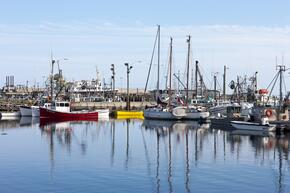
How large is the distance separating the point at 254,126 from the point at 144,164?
110 feet

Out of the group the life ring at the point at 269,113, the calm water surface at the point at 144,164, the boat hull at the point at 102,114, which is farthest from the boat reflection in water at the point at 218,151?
the boat hull at the point at 102,114

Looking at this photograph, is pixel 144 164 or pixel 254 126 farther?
pixel 254 126

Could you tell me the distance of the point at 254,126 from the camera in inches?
2726

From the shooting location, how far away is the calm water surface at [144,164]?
30.2 metres

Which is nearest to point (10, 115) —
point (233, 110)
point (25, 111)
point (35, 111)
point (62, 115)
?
point (25, 111)

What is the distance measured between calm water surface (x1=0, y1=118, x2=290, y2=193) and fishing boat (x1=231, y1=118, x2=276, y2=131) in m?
5.22

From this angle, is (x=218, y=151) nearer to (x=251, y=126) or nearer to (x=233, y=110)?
(x=251, y=126)

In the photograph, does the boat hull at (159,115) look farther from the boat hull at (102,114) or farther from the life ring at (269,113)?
the life ring at (269,113)

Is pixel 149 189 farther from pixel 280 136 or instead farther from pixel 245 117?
pixel 245 117

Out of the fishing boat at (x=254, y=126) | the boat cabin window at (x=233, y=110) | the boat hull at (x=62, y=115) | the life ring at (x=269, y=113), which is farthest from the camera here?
the boat hull at (x=62, y=115)

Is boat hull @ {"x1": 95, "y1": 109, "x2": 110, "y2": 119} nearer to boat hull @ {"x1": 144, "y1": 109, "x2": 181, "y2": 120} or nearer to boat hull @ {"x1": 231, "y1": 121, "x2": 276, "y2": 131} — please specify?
boat hull @ {"x1": 144, "y1": 109, "x2": 181, "y2": 120}

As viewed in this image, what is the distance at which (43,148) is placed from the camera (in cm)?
5025

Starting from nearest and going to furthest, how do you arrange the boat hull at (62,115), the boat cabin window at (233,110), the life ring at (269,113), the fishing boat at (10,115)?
the life ring at (269,113) < the boat cabin window at (233,110) < the boat hull at (62,115) < the fishing boat at (10,115)

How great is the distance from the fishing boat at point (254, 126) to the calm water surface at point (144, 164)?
522 cm
